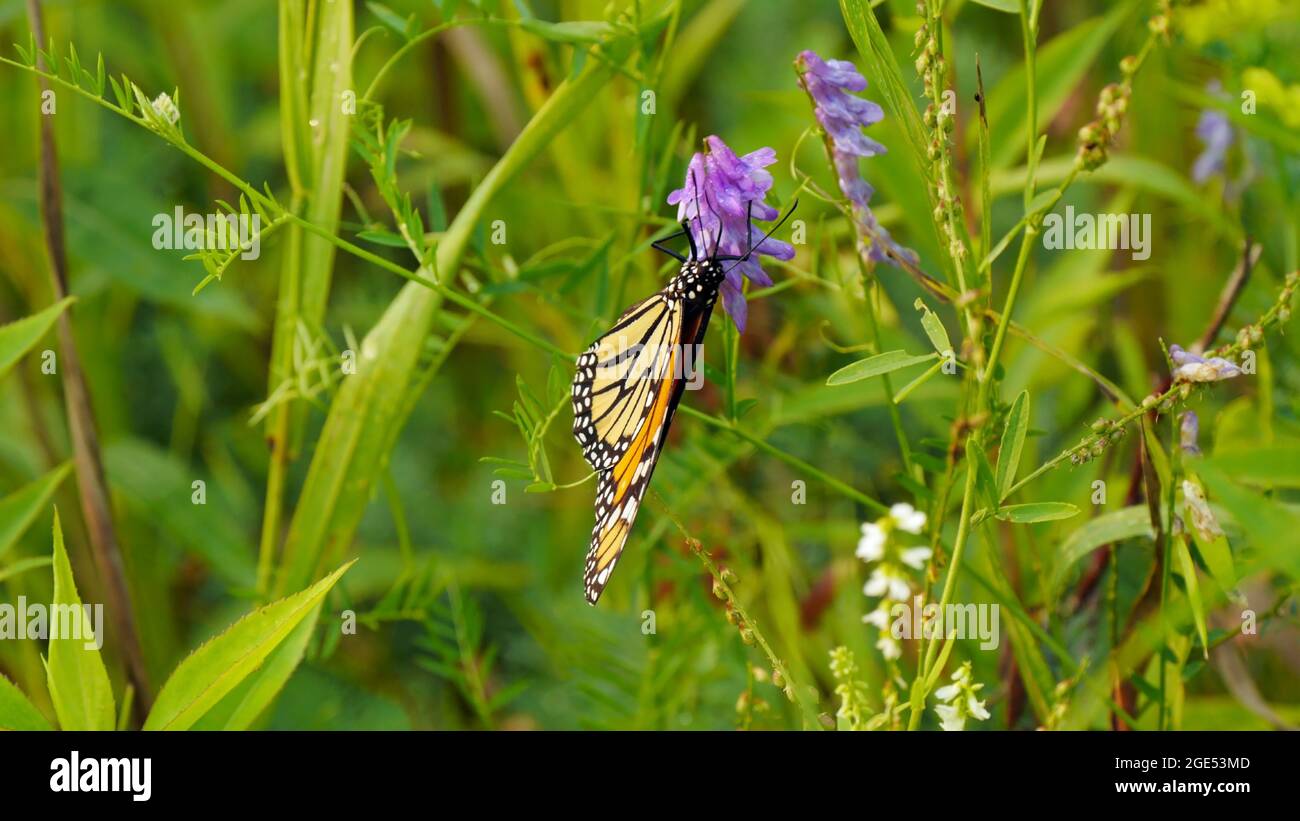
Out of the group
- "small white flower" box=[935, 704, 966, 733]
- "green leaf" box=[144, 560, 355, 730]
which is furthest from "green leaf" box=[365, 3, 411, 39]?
"small white flower" box=[935, 704, 966, 733]

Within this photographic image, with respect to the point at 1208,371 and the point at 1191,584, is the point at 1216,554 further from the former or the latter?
the point at 1208,371

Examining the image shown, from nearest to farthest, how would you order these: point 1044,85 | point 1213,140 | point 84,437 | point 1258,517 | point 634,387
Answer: point 1258,517 < point 634,387 < point 84,437 < point 1044,85 < point 1213,140

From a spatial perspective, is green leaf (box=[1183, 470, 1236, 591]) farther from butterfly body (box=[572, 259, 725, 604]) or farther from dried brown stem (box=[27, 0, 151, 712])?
dried brown stem (box=[27, 0, 151, 712])

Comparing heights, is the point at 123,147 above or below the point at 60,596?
above

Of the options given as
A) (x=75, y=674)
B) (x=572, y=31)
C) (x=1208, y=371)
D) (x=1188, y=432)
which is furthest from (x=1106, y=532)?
(x=75, y=674)

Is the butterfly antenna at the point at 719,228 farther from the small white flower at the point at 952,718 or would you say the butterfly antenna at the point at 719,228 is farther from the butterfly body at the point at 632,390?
the small white flower at the point at 952,718
